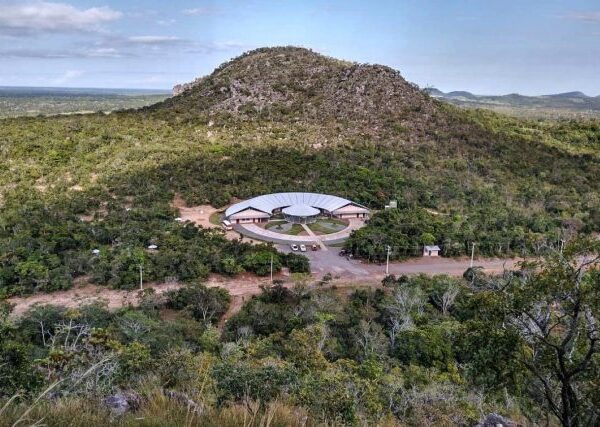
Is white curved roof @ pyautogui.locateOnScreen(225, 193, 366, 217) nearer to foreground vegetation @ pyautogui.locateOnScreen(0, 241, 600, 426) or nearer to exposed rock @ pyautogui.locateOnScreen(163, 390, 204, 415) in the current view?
foreground vegetation @ pyautogui.locateOnScreen(0, 241, 600, 426)

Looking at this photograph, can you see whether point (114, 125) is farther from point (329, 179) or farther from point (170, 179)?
point (329, 179)

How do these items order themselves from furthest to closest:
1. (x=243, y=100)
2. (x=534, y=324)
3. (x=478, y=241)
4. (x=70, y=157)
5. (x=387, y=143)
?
(x=243, y=100), (x=387, y=143), (x=70, y=157), (x=478, y=241), (x=534, y=324)

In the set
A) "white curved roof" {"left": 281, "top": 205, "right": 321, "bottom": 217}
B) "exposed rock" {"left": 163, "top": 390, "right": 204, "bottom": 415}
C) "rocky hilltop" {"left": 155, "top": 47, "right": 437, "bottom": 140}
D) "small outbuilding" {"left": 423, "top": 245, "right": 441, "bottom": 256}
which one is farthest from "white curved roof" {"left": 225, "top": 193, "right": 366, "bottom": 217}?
"exposed rock" {"left": 163, "top": 390, "right": 204, "bottom": 415}

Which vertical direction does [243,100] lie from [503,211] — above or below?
A: above

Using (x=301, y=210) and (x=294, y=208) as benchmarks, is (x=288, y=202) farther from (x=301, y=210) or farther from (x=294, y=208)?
(x=301, y=210)

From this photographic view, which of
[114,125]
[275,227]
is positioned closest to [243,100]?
[114,125]

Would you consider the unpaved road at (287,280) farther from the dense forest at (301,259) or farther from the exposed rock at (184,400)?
the exposed rock at (184,400)

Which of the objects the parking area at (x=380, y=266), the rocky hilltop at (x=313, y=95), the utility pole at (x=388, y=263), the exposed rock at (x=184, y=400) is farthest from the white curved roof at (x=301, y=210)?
the exposed rock at (x=184, y=400)

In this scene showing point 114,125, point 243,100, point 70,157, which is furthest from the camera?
point 243,100
